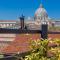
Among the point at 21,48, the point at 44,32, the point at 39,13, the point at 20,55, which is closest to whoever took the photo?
the point at 20,55

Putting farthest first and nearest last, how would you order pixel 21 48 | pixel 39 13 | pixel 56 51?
pixel 39 13 < pixel 21 48 < pixel 56 51

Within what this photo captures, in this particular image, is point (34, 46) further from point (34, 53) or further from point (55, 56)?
point (55, 56)

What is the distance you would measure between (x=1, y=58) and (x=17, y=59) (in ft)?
0.55

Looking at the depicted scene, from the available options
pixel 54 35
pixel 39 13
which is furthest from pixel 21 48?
pixel 39 13

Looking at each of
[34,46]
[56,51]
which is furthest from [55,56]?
[34,46]

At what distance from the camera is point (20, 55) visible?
90.8 inches

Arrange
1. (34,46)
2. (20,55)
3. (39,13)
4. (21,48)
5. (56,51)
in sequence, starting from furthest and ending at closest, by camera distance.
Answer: (39,13) → (21,48) → (20,55) → (34,46) → (56,51)

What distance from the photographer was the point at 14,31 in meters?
2.77

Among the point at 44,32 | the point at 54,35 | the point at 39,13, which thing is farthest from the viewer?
the point at 39,13

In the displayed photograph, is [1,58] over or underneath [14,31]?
underneath

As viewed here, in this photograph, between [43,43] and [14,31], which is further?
[14,31]

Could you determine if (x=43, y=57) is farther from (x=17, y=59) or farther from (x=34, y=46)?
(x=17, y=59)

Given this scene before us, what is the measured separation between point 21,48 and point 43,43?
0.72m

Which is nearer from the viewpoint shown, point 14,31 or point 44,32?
point 14,31
